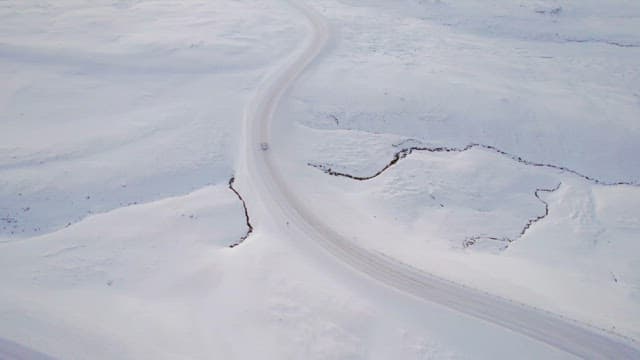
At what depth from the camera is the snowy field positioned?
771 inches

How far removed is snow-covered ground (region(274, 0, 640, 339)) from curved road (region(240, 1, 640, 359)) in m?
0.66

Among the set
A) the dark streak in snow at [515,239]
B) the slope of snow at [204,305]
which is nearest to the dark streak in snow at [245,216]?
the slope of snow at [204,305]

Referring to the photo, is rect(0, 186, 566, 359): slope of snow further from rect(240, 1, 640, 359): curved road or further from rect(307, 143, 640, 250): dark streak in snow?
rect(307, 143, 640, 250): dark streak in snow

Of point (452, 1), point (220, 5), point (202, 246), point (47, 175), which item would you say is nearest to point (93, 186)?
point (47, 175)

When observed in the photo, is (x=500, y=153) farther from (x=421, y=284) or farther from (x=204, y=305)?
(x=204, y=305)

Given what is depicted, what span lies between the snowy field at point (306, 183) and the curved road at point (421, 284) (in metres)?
0.52

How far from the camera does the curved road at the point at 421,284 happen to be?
18734mm

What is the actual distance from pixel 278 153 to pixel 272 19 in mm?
28984

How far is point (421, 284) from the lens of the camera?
2134cm

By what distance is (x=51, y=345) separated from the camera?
17422mm

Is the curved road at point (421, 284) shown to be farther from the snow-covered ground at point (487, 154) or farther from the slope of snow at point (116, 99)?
the slope of snow at point (116, 99)

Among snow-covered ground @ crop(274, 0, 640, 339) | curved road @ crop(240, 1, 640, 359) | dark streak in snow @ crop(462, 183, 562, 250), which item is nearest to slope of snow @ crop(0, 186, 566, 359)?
curved road @ crop(240, 1, 640, 359)

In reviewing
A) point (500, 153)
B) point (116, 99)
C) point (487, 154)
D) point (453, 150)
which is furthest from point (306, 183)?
point (116, 99)

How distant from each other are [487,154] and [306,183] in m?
13.3
